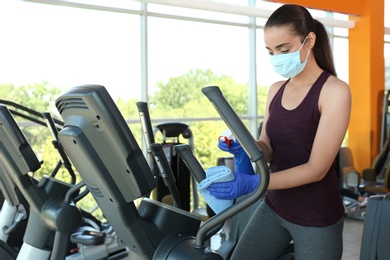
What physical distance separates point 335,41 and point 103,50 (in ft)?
13.5

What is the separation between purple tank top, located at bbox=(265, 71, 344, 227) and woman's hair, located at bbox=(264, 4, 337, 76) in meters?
0.07

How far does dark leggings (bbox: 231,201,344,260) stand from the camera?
1.54 meters

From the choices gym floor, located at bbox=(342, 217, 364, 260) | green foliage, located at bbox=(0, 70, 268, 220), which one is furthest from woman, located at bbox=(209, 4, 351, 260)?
green foliage, located at bbox=(0, 70, 268, 220)

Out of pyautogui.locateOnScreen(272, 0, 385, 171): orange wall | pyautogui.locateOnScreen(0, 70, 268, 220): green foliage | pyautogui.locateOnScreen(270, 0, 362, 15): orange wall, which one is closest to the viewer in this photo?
pyautogui.locateOnScreen(0, 70, 268, 220): green foliage

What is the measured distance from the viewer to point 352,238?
465 cm

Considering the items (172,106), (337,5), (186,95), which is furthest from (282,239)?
(337,5)

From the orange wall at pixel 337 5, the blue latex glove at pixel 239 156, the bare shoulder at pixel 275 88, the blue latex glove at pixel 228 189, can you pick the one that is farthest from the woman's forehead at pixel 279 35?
the orange wall at pixel 337 5

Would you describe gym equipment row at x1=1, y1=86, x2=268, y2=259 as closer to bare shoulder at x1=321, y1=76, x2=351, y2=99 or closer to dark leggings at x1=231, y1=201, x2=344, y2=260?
dark leggings at x1=231, y1=201, x2=344, y2=260

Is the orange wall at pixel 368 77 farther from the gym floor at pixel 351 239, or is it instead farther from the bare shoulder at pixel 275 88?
the bare shoulder at pixel 275 88

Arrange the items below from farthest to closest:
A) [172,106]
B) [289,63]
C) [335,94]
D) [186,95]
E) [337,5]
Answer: [337,5]
[186,95]
[172,106]
[289,63]
[335,94]

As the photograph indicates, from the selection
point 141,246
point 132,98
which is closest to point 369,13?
point 132,98

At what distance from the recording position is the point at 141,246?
1293 mm

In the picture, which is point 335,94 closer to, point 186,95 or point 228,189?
point 228,189

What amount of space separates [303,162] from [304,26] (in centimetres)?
45
